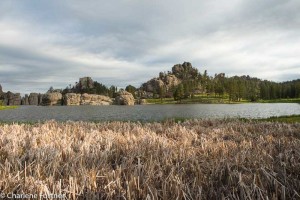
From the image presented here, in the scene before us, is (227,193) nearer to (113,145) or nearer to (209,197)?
(209,197)

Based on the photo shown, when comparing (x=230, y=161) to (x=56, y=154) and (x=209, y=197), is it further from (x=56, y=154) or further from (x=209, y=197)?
(x=56, y=154)

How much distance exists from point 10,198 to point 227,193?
8.35ft

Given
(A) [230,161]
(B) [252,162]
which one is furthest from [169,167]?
(B) [252,162]

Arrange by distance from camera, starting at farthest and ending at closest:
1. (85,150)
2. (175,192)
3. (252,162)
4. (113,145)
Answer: (113,145) < (85,150) < (252,162) < (175,192)

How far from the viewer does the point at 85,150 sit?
18.1ft

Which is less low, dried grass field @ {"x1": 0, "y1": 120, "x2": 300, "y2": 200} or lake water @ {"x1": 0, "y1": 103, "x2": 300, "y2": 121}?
dried grass field @ {"x1": 0, "y1": 120, "x2": 300, "y2": 200}

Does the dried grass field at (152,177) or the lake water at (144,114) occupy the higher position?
the dried grass field at (152,177)

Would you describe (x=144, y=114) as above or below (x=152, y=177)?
below

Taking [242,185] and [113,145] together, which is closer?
[242,185]

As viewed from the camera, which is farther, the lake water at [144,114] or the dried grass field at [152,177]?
the lake water at [144,114]

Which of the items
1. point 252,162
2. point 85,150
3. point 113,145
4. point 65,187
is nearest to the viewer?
point 65,187

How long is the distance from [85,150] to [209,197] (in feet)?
9.28

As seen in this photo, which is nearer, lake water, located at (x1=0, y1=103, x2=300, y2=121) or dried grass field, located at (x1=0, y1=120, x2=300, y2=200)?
dried grass field, located at (x1=0, y1=120, x2=300, y2=200)

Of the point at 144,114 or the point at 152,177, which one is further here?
the point at 144,114
